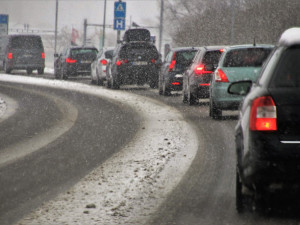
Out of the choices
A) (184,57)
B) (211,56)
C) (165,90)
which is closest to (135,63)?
(165,90)

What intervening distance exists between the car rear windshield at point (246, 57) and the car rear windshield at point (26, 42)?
28.8m

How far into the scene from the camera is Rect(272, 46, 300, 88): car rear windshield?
6.12 meters

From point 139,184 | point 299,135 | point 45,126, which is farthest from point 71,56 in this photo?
point 299,135

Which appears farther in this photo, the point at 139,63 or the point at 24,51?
the point at 24,51

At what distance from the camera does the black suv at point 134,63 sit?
27953 millimetres

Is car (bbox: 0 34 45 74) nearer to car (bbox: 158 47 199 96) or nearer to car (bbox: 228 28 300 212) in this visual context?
car (bbox: 158 47 199 96)

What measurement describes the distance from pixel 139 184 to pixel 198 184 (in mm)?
608

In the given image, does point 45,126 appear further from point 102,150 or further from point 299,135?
point 299,135

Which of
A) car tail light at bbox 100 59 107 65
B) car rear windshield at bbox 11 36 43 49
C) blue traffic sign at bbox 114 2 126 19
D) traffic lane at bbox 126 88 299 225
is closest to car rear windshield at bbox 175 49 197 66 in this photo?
car tail light at bbox 100 59 107 65

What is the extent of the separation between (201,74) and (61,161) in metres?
9.67

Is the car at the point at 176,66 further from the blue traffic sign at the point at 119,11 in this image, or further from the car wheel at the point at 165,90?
the blue traffic sign at the point at 119,11

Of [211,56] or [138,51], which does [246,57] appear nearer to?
[211,56]

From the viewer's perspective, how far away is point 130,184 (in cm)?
821

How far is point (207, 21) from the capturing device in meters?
51.4
